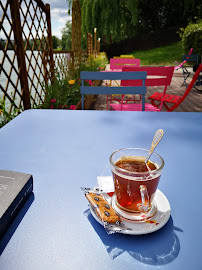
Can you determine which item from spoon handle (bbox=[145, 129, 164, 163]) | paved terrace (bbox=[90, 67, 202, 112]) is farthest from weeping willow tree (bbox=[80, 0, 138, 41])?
spoon handle (bbox=[145, 129, 164, 163])

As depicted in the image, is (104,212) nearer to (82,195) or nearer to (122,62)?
(82,195)

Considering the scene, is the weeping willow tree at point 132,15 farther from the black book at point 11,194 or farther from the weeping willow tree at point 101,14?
the black book at point 11,194

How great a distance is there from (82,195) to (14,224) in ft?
0.55

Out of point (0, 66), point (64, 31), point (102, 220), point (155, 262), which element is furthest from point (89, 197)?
point (64, 31)

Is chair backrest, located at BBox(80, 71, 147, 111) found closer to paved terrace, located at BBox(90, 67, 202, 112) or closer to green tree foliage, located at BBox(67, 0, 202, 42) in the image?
paved terrace, located at BBox(90, 67, 202, 112)

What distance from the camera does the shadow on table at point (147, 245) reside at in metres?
0.43

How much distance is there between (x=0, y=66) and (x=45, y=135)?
176cm

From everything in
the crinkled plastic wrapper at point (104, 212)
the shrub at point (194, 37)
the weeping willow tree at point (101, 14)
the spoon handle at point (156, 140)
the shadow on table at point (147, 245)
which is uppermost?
the weeping willow tree at point (101, 14)

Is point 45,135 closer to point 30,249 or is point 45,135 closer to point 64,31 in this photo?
point 30,249

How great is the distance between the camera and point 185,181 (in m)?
0.67

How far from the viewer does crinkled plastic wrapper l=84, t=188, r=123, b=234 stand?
474mm

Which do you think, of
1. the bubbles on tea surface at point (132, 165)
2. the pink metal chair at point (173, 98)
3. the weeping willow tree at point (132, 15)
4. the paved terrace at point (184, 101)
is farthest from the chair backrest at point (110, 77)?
the weeping willow tree at point (132, 15)

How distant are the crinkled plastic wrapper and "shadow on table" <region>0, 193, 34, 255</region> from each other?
0.14 meters

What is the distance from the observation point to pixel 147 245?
1.49 ft
